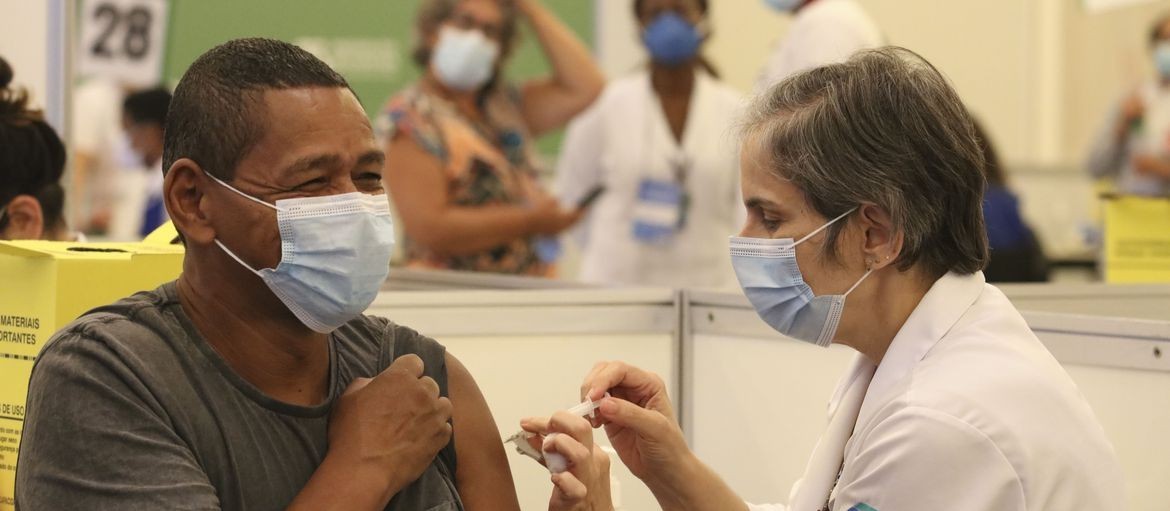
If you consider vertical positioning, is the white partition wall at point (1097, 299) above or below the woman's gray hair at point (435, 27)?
below

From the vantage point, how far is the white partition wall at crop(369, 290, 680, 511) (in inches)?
86.7

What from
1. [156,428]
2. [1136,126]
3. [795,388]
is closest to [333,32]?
[1136,126]

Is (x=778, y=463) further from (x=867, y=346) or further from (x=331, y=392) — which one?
(x=331, y=392)

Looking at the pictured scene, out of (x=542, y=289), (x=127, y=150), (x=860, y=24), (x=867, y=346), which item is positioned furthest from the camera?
(x=127, y=150)

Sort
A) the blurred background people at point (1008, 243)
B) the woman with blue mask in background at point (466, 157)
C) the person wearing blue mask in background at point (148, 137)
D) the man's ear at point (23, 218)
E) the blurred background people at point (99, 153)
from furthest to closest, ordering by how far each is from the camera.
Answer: the blurred background people at point (99, 153), the person wearing blue mask in background at point (148, 137), the blurred background people at point (1008, 243), the woman with blue mask in background at point (466, 157), the man's ear at point (23, 218)

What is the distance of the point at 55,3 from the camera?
2.48 metres

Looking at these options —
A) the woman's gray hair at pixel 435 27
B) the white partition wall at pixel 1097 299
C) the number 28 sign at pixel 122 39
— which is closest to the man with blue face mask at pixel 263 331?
the white partition wall at pixel 1097 299

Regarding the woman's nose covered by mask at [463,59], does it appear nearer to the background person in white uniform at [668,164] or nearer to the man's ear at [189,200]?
the background person in white uniform at [668,164]

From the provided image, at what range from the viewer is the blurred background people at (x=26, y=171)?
7.13 feet

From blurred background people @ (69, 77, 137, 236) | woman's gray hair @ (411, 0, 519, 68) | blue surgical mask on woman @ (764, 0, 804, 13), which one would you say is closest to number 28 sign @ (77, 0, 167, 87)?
blurred background people @ (69, 77, 137, 236)

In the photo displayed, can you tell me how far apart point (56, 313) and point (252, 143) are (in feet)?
1.52

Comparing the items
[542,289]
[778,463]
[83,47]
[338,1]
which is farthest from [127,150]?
[778,463]

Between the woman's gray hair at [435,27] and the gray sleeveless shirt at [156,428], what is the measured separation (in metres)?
2.47

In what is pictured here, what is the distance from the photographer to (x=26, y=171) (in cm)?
220
